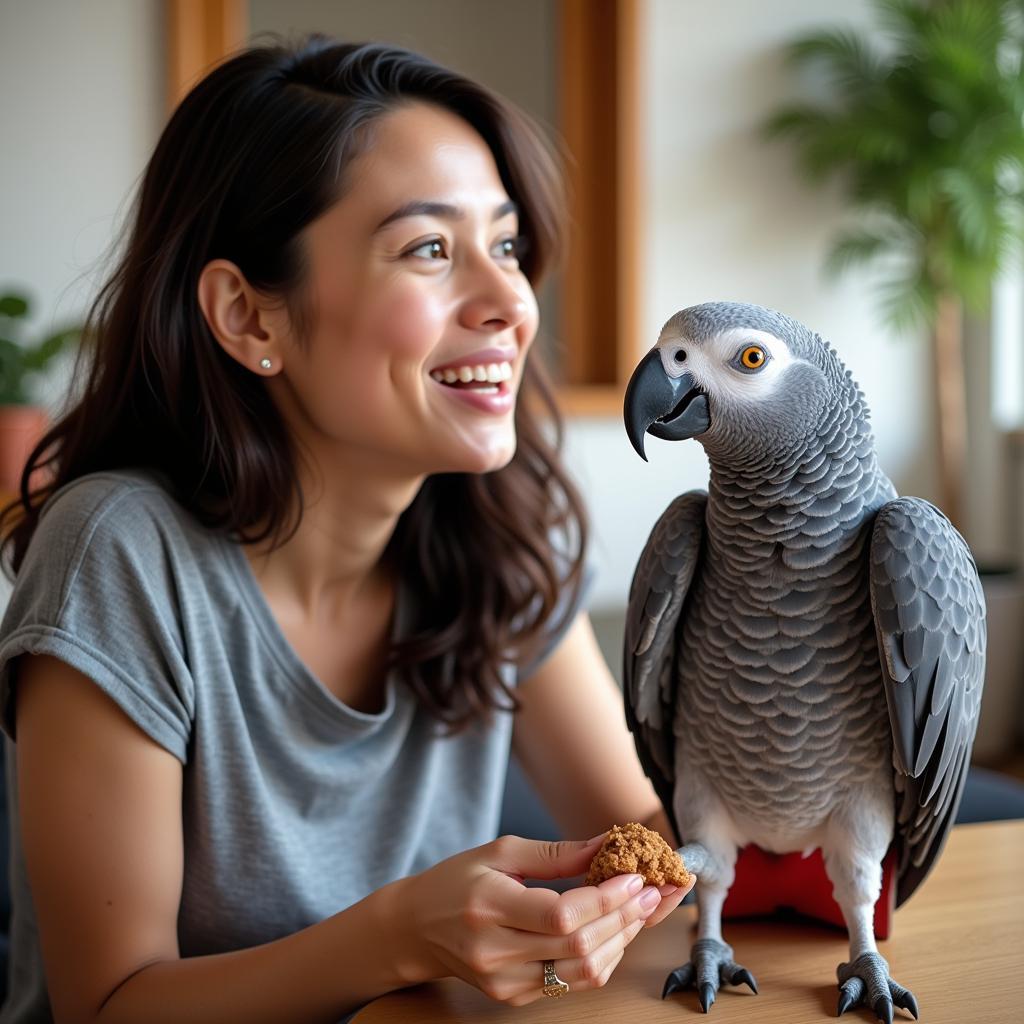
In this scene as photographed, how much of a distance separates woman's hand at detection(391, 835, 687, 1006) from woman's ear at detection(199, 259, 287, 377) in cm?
49

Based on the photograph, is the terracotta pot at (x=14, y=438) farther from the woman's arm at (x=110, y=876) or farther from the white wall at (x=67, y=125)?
the woman's arm at (x=110, y=876)

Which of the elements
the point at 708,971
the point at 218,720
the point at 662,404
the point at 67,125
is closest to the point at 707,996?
the point at 708,971

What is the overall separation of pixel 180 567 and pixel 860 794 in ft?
1.89

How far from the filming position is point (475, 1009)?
70 centimetres

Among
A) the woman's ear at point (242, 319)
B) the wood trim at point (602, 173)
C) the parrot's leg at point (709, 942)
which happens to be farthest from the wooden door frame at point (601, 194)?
the parrot's leg at point (709, 942)

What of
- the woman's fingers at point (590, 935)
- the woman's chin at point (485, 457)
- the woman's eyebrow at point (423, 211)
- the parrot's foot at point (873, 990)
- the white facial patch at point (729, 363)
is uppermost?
the woman's eyebrow at point (423, 211)

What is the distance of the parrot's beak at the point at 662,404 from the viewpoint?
2.02 ft

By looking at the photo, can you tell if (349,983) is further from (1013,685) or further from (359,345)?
(1013,685)

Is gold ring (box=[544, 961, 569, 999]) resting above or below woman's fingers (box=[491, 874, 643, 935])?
below

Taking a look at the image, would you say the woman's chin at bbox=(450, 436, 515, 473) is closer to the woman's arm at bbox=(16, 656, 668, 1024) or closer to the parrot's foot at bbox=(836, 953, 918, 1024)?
the woman's arm at bbox=(16, 656, 668, 1024)

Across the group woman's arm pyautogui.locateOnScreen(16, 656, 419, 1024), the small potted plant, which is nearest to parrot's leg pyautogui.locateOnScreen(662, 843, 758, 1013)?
woman's arm pyautogui.locateOnScreen(16, 656, 419, 1024)

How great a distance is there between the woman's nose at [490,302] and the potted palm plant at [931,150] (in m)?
2.14

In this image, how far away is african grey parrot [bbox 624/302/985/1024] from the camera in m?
0.62

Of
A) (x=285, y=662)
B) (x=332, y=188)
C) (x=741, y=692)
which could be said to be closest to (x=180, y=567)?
(x=285, y=662)
